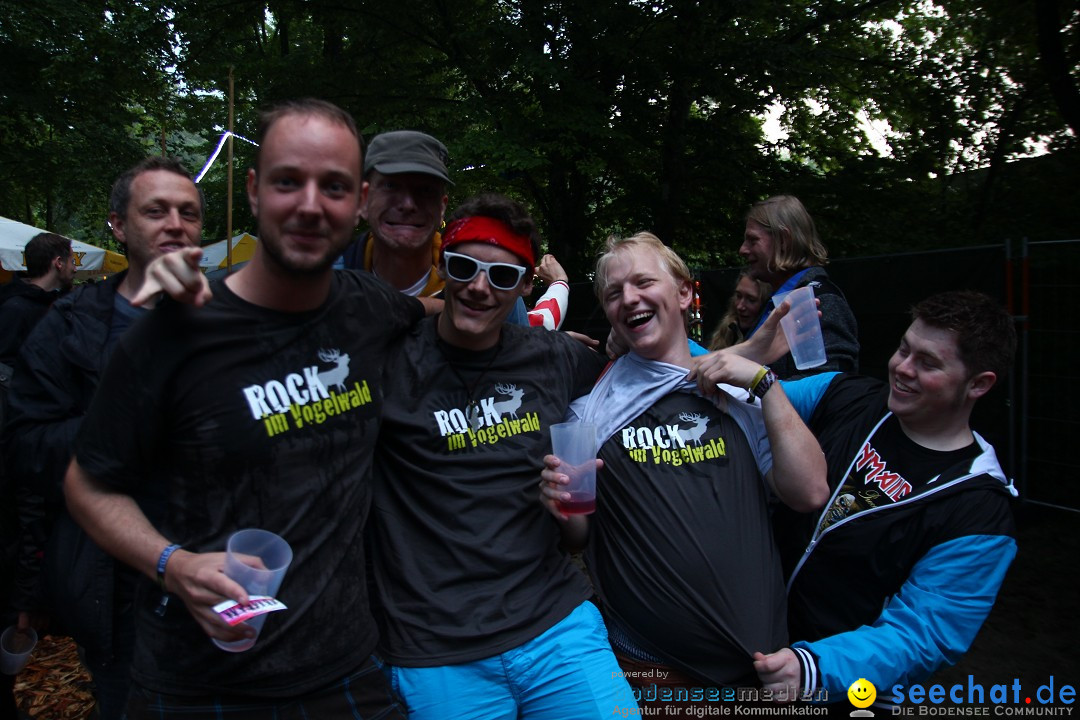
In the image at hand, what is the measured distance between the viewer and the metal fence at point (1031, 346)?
5.14 m

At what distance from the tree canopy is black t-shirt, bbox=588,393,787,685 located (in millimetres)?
5409

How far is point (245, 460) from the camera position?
171 centimetres

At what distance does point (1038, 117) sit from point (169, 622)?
8786 mm

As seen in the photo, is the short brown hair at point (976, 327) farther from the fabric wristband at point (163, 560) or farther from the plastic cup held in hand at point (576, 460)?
the fabric wristband at point (163, 560)

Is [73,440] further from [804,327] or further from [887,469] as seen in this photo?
[887,469]

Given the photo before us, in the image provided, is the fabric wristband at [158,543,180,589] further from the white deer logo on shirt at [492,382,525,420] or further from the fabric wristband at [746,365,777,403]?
the fabric wristband at [746,365,777,403]

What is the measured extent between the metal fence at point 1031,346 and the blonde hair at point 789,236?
86.6 inches

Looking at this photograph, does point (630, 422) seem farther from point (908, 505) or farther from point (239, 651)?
point (239, 651)

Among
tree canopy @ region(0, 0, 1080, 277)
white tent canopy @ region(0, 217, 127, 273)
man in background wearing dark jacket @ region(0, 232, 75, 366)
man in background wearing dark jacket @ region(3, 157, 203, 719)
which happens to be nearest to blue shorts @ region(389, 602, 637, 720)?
man in background wearing dark jacket @ region(3, 157, 203, 719)

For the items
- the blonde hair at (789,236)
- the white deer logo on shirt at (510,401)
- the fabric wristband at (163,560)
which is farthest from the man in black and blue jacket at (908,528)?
the fabric wristband at (163,560)

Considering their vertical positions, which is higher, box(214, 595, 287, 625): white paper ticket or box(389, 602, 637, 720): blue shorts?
box(214, 595, 287, 625): white paper ticket

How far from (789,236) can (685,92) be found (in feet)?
17.9

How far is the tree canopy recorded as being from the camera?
23.9 ft

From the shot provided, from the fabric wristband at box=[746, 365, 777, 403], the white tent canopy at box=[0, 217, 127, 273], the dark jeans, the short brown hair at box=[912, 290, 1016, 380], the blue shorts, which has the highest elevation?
the white tent canopy at box=[0, 217, 127, 273]
